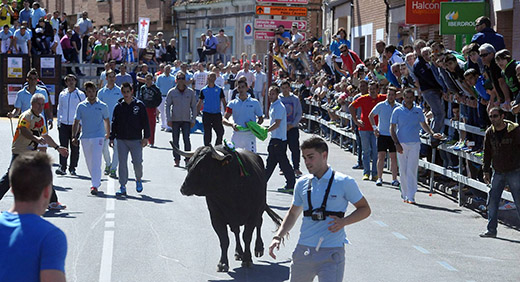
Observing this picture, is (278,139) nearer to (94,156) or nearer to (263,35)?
(94,156)

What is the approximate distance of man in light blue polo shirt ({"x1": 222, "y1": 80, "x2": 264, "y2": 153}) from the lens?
1584cm

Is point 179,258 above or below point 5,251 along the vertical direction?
below

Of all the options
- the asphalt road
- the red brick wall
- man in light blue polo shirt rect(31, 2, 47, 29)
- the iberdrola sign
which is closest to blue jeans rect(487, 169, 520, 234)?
the asphalt road

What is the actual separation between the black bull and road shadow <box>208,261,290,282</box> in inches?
4.9

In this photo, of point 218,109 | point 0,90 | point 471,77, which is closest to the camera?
point 471,77

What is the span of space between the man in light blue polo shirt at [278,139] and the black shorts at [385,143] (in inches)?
79.4

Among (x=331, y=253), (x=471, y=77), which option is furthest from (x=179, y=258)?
(x=471, y=77)

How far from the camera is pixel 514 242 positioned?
12500 mm

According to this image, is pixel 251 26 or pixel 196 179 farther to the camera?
pixel 251 26

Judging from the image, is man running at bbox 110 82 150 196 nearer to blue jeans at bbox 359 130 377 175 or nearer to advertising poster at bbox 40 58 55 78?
blue jeans at bbox 359 130 377 175

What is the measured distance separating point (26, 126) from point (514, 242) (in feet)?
23.1

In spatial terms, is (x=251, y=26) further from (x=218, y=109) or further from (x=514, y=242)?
(x=514, y=242)

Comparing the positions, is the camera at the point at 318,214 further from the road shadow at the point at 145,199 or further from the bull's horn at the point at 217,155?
the road shadow at the point at 145,199

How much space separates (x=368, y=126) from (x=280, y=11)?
1763 cm
